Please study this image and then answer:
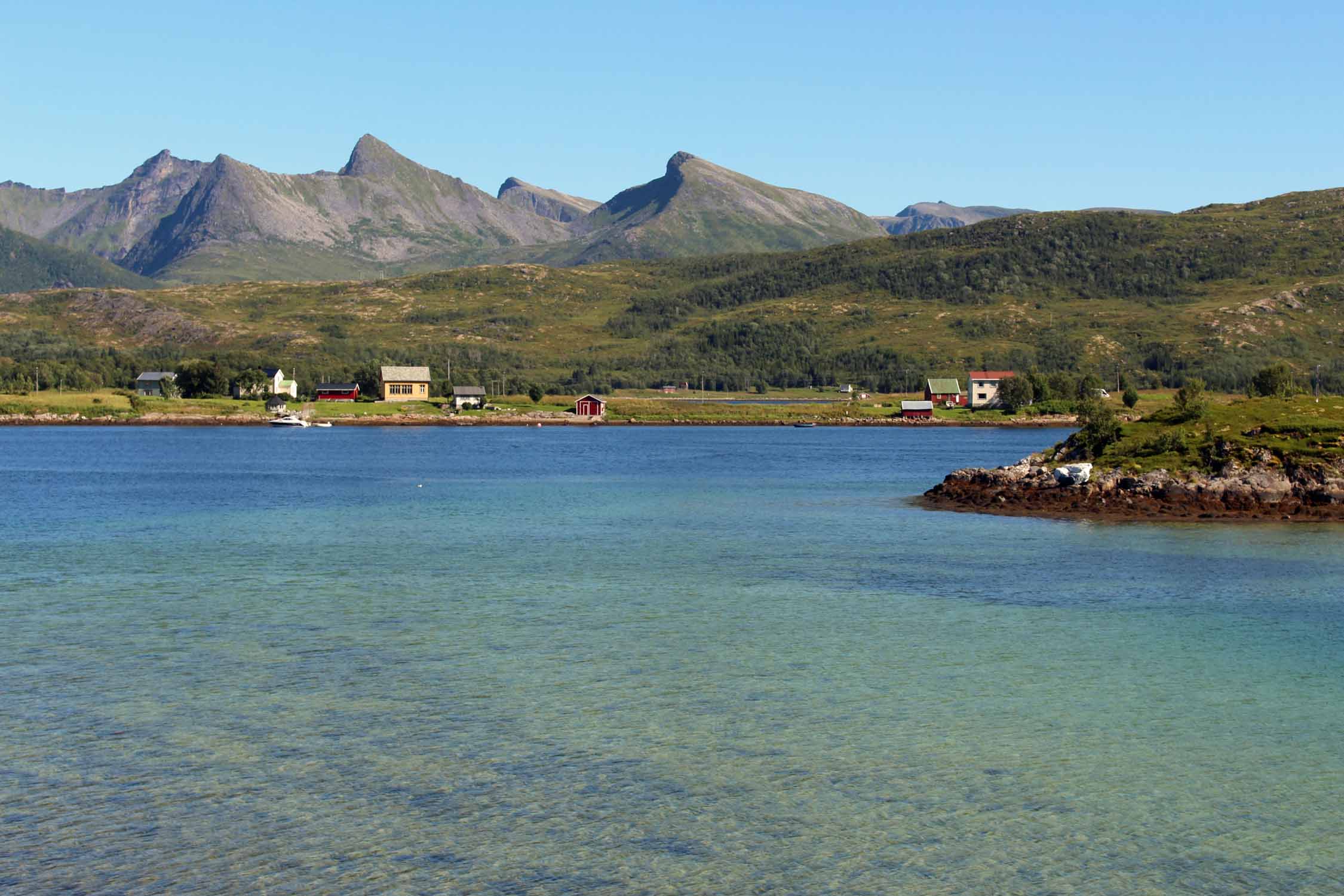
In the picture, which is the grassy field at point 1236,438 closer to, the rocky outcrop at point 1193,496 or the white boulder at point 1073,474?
the rocky outcrop at point 1193,496

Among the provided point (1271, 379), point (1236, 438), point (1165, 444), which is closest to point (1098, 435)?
point (1165, 444)

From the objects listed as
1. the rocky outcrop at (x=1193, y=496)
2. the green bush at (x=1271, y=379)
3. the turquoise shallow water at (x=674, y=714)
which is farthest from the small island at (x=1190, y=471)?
the green bush at (x=1271, y=379)

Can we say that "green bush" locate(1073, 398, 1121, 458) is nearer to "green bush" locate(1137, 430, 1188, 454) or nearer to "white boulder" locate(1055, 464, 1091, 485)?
"green bush" locate(1137, 430, 1188, 454)

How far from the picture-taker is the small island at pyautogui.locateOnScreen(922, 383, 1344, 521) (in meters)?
59.6

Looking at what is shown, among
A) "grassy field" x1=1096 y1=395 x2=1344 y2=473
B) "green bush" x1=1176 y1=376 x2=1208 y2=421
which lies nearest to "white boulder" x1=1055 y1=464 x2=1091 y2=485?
"grassy field" x1=1096 y1=395 x2=1344 y2=473

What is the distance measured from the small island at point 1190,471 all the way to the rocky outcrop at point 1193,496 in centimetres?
6

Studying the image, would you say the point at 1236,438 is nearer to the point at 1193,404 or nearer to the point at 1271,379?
the point at 1193,404

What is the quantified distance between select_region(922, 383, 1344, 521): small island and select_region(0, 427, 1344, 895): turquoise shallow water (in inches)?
226

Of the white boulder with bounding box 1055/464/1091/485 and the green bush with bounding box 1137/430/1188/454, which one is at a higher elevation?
the green bush with bounding box 1137/430/1188/454

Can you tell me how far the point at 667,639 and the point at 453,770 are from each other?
1160 centimetres

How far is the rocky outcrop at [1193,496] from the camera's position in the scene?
194ft

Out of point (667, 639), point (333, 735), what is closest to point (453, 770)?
point (333, 735)

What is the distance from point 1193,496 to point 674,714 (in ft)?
147

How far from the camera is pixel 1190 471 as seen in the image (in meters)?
62.2
